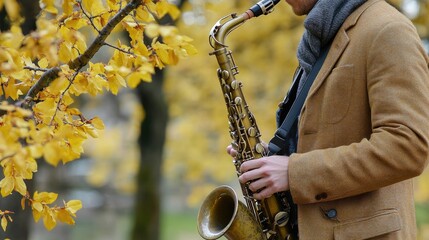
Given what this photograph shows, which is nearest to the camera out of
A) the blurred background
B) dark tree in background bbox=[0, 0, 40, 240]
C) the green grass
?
dark tree in background bbox=[0, 0, 40, 240]

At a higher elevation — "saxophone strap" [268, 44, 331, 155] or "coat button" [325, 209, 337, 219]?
"saxophone strap" [268, 44, 331, 155]

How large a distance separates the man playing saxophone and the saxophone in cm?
25

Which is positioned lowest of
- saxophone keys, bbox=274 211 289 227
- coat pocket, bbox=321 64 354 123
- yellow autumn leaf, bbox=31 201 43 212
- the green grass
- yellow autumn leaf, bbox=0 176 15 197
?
the green grass

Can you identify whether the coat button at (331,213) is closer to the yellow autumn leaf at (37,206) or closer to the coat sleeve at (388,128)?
the coat sleeve at (388,128)

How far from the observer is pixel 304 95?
2.79m

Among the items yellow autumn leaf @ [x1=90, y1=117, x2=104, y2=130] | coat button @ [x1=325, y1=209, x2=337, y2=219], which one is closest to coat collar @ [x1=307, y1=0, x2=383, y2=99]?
coat button @ [x1=325, y1=209, x2=337, y2=219]

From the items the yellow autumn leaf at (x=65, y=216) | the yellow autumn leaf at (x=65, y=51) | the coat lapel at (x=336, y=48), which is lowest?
the yellow autumn leaf at (x=65, y=216)

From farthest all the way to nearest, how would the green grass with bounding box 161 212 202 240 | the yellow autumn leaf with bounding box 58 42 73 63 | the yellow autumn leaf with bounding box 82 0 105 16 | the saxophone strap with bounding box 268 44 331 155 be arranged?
the green grass with bounding box 161 212 202 240 → the saxophone strap with bounding box 268 44 331 155 → the yellow autumn leaf with bounding box 82 0 105 16 → the yellow autumn leaf with bounding box 58 42 73 63

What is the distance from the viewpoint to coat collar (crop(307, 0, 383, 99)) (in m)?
2.64

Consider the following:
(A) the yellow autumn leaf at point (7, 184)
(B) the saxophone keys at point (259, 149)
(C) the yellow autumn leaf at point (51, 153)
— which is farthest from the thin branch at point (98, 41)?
(B) the saxophone keys at point (259, 149)

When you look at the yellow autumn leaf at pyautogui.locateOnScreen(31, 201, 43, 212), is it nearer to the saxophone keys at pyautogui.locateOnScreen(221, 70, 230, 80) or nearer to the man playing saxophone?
the man playing saxophone

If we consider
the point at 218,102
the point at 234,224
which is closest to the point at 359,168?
the point at 234,224

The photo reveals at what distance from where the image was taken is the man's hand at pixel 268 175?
8.72ft

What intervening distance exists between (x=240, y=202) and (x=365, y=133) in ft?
2.18
